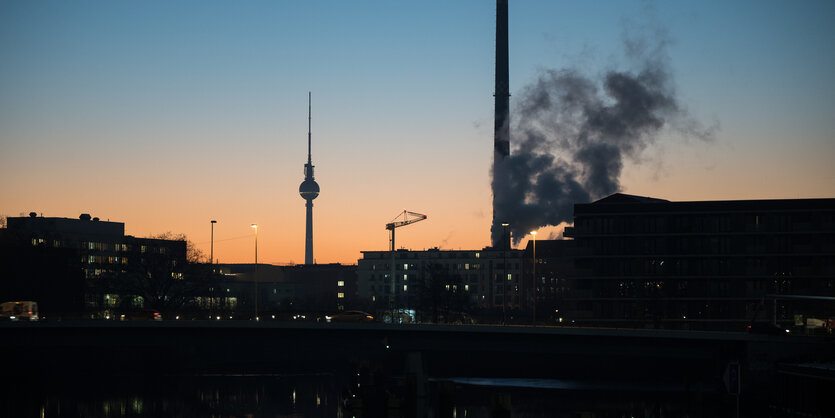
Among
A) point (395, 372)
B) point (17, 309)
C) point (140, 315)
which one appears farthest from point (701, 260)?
point (17, 309)

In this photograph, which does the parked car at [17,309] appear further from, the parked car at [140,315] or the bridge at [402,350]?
the parked car at [140,315]

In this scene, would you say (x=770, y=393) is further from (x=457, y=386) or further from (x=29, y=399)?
(x=29, y=399)

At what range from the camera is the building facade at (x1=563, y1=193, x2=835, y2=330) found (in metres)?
152

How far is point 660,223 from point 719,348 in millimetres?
59632

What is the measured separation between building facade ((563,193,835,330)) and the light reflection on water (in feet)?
130

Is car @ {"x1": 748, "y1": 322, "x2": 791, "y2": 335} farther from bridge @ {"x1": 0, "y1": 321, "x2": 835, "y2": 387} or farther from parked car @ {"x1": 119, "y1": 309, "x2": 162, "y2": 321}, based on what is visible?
parked car @ {"x1": 119, "y1": 309, "x2": 162, "y2": 321}

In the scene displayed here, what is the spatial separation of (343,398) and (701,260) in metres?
74.7

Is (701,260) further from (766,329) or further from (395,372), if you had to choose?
(766,329)

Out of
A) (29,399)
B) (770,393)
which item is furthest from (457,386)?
(29,399)

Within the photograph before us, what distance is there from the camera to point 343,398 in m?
98.9

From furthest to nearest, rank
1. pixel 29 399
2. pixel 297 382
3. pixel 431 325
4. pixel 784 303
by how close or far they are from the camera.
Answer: pixel 784 303 < pixel 297 382 < pixel 431 325 < pixel 29 399

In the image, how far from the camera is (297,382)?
122 metres

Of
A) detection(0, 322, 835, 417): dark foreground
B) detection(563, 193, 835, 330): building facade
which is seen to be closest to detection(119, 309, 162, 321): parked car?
detection(0, 322, 835, 417): dark foreground

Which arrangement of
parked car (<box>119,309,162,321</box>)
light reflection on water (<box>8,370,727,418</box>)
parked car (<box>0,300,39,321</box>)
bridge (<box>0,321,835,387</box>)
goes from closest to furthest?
light reflection on water (<box>8,370,727,418</box>)
bridge (<box>0,321,835,387</box>)
parked car (<box>119,309,162,321</box>)
parked car (<box>0,300,39,321</box>)
